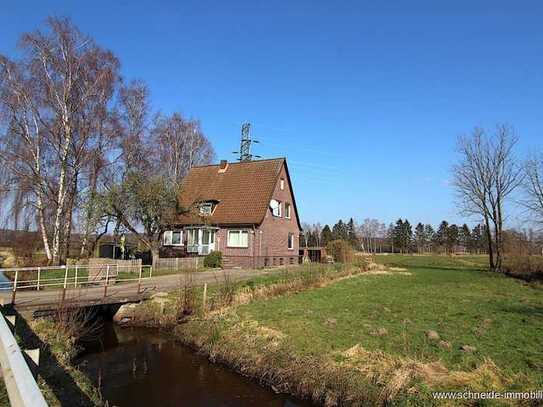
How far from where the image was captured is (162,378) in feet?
32.8

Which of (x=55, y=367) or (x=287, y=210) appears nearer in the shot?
(x=55, y=367)

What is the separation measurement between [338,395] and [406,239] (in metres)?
90.8

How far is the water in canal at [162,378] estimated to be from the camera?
28.5 ft

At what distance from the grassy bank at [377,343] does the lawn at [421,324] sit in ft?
0.10

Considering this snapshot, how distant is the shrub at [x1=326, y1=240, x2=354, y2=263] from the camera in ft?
117

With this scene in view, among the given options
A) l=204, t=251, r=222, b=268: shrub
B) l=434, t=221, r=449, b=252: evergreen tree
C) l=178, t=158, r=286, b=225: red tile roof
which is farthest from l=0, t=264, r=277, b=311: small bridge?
l=434, t=221, r=449, b=252: evergreen tree

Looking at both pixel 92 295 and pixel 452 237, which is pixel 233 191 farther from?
pixel 452 237

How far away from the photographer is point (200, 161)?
42.3m

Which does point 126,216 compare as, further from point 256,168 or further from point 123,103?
point 256,168

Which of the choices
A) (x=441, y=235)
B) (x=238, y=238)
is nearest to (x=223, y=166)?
(x=238, y=238)

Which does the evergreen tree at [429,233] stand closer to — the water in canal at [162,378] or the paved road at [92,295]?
the paved road at [92,295]

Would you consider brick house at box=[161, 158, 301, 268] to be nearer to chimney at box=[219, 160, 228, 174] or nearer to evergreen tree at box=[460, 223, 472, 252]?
chimney at box=[219, 160, 228, 174]

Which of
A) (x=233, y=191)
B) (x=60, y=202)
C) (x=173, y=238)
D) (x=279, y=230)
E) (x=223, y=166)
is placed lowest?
(x=173, y=238)

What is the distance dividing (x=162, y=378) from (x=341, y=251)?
27923mm
